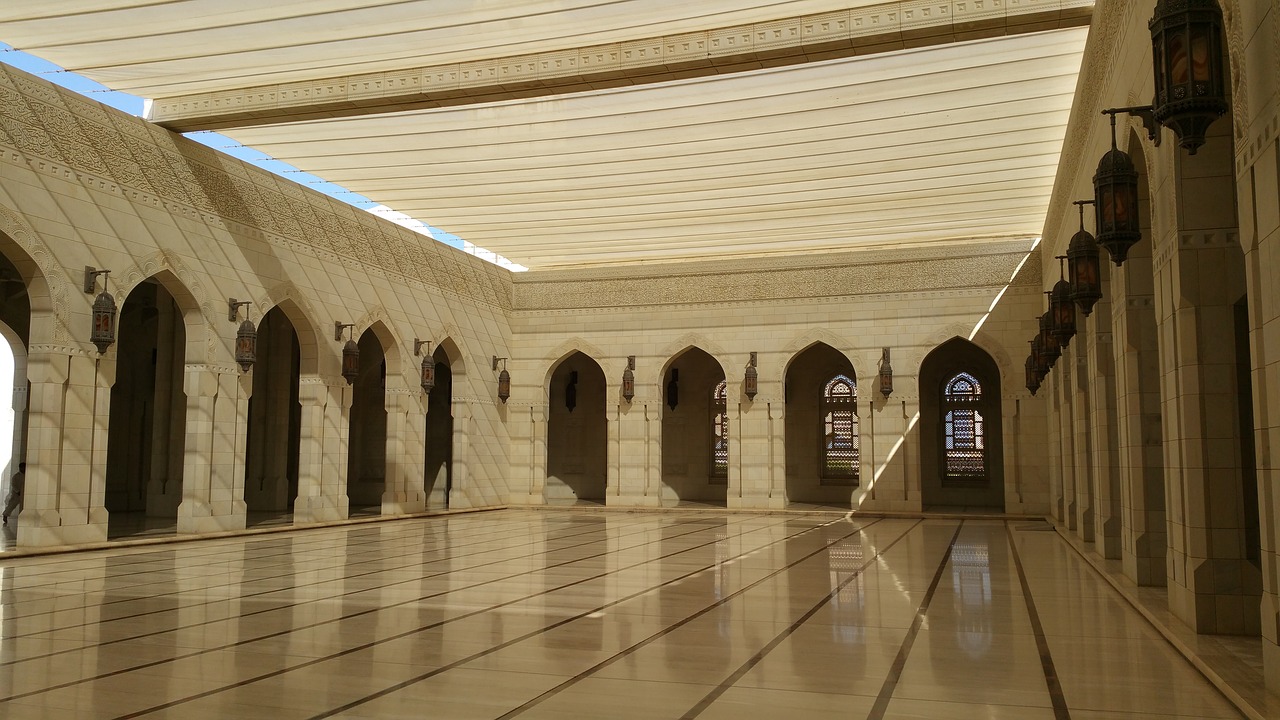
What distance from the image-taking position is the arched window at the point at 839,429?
1855 cm

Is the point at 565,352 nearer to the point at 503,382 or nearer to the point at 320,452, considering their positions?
the point at 503,382

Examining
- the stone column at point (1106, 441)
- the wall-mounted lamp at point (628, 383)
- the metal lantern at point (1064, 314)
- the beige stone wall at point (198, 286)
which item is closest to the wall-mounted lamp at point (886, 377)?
the wall-mounted lamp at point (628, 383)

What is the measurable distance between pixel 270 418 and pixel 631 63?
9.76 metres

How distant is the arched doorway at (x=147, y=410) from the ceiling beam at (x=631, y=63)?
5.00 m

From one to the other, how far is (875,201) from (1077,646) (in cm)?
951

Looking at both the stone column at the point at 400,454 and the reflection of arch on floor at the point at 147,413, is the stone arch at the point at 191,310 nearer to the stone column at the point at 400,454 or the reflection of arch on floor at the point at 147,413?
the reflection of arch on floor at the point at 147,413

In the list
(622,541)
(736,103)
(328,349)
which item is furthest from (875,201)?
(328,349)

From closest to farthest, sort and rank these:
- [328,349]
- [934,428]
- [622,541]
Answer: [622,541] < [328,349] < [934,428]

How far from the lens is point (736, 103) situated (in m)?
10.2

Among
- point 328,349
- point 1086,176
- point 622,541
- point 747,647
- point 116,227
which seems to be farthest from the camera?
point 328,349

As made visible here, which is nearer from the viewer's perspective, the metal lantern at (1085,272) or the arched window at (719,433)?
the metal lantern at (1085,272)

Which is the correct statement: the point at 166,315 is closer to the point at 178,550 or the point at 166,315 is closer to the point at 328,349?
the point at 328,349

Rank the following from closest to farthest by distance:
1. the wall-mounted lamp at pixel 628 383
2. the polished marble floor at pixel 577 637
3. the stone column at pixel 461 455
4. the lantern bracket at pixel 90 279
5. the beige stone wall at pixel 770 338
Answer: the polished marble floor at pixel 577 637 → the lantern bracket at pixel 90 279 → the beige stone wall at pixel 770 338 → the stone column at pixel 461 455 → the wall-mounted lamp at pixel 628 383

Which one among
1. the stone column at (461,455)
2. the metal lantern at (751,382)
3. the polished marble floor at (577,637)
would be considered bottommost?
the polished marble floor at (577,637)
